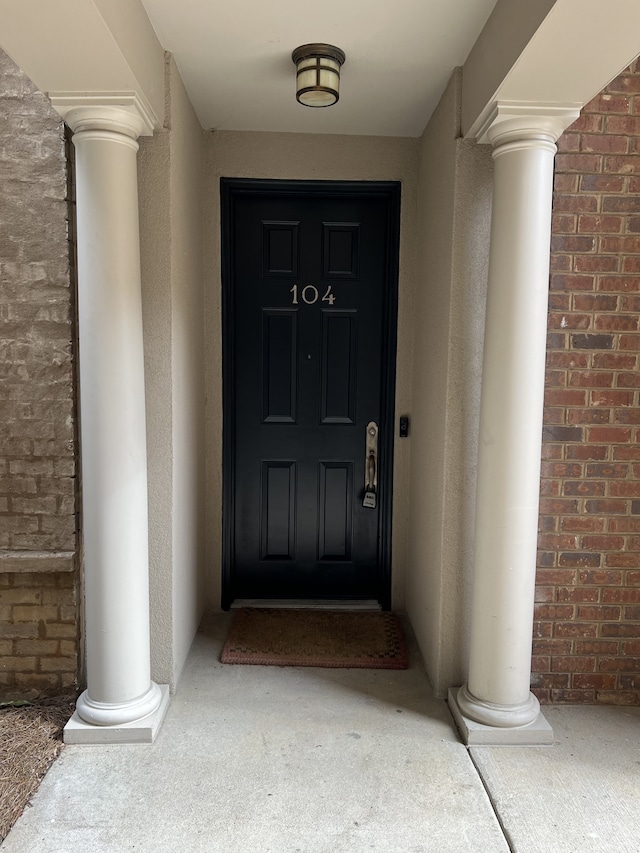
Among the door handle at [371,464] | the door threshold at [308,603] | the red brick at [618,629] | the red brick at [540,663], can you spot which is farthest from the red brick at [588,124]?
the door threshold at [308,603]

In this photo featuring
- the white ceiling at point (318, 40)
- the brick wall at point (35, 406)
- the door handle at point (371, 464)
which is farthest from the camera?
the door handle at point (371, 464)

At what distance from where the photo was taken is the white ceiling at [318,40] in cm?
201

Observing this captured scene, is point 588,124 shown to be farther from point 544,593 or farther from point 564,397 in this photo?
point 544,593

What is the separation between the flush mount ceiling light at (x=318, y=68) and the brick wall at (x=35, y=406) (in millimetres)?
900

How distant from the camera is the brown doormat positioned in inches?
111

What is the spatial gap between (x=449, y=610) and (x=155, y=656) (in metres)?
1.18

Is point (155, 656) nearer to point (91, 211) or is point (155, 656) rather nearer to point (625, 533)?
point (91, 211)

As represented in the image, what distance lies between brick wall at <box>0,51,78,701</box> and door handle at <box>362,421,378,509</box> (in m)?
1.49

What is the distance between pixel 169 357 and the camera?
96.0 inches

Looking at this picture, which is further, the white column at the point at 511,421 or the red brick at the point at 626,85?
the red brick at the point at 626,85

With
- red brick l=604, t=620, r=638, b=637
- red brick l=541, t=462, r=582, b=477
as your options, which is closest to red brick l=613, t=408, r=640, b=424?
red brick l=541, t=462, r=582, b=477

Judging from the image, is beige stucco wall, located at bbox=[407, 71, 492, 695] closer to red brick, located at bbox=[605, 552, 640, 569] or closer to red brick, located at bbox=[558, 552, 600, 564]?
red brick, located at bbox=[558, 552, 600, 564]

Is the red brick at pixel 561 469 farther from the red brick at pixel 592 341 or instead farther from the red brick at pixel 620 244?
the red brick at pixel 620 244

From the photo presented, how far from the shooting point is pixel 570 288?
2.39m
